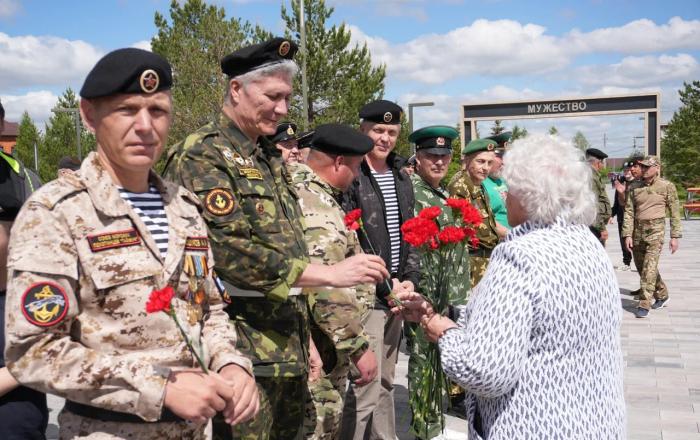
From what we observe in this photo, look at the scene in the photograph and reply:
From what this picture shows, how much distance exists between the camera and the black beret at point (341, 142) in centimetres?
374

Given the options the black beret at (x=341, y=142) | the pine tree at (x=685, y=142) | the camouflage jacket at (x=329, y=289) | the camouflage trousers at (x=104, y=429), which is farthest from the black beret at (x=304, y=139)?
the pine tree at (x=685, y=142)

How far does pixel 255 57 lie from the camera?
286 centimetres

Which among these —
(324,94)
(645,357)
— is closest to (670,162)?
(324,94)

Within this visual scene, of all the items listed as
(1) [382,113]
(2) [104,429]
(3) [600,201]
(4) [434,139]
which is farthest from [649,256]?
(2) [104,429]

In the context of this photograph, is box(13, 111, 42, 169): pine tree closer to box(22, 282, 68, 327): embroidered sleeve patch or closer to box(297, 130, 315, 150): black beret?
box(297, 130, 315, 150): black beret

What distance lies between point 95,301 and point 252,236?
0.97m

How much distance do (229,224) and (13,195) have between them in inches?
31.4

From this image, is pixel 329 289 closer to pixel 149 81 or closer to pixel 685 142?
pixel 149 81

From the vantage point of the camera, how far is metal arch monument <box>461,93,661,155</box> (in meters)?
24.3

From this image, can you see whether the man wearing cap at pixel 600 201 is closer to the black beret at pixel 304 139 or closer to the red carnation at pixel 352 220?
the black beret at pixel 304 139

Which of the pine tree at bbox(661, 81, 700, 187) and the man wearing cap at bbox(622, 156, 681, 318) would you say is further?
the pine tree at bbox(661, 81, 700, 187)

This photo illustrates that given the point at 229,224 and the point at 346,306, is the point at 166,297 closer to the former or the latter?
the point at 229,224

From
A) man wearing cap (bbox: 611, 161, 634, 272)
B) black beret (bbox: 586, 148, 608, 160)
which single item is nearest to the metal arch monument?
man wearing cap (bbox: 611, 161, 634, 272)

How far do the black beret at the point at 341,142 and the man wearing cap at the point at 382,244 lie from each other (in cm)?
69
